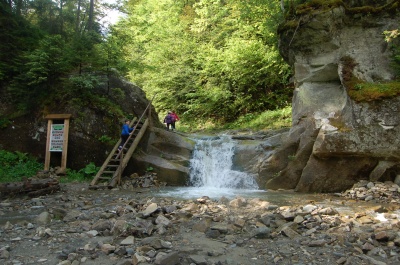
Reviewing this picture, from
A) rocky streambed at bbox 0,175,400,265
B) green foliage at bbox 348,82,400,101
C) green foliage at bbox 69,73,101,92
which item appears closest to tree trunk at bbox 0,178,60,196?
rocky streambed at bbox 0,175,400,265

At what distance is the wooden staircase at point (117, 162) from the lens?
41.3 feet

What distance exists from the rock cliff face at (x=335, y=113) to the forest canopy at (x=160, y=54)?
4.44 m

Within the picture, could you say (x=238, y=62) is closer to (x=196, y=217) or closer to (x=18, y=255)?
(x=196, y=217)

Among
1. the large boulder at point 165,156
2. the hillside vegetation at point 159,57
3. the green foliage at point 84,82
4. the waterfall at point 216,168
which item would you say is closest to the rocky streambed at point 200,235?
the waterfall at point 216,168

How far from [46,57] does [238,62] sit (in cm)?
1287

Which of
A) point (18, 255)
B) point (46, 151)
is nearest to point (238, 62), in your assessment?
point (46, 151)

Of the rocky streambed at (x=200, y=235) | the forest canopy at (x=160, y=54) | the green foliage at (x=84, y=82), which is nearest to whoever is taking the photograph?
the rocky streambed at (x=200, y=235)

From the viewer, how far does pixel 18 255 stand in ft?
16.6

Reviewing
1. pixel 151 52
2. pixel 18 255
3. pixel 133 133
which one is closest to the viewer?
→ pixel 18 255

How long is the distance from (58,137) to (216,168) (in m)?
7.08

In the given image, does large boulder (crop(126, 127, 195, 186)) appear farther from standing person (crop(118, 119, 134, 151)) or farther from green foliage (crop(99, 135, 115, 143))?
green foliage (crop(99, 135, 115, 143))

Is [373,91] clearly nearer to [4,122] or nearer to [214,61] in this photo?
[214,61]

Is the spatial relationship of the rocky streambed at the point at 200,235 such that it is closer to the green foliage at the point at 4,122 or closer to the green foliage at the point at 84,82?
the green foliage at the point at 84,82

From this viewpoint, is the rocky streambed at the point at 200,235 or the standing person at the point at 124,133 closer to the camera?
the rocky streambed at the point at 200,235
